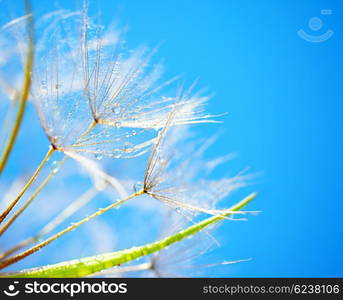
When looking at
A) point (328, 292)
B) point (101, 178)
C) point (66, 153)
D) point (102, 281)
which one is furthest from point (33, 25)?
point (328, 292)

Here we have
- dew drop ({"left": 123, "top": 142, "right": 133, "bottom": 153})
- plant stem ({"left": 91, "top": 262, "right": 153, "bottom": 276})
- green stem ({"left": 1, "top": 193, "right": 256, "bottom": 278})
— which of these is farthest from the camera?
plant stem ({"left": 91, "top": 262, "right": 153, "bottom": 276})

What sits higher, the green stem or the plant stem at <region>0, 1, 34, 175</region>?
the plant stem at <region>0, 1, 34, 175</region>

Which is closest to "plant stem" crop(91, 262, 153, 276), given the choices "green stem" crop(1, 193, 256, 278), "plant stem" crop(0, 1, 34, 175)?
"green stem" crop(1, 193, 256, 278)

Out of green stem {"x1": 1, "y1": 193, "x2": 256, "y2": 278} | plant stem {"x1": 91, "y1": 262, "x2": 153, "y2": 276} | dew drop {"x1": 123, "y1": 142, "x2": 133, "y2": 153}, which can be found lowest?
green stem {"x1": 1, "y1": 193, "x2": 256, "y2": 278}

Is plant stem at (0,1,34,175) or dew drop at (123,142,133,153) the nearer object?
plant stem at (0,1,34,175)

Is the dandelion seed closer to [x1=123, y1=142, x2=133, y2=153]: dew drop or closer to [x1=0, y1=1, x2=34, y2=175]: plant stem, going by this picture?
[x1=123, y1=142, x2=133, y2=153]: dew drop

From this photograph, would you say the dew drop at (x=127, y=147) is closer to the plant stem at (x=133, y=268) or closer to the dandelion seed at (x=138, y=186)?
the dandelion seed at (x=138, y=186)

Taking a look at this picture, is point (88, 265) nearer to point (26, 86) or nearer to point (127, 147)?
point (127, 147)

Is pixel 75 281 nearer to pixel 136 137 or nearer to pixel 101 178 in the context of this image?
pixel 136 137

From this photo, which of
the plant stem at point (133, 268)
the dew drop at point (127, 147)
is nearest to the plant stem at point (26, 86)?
the dew drop at point (127, 147)

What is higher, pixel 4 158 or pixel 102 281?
pixel 4 158

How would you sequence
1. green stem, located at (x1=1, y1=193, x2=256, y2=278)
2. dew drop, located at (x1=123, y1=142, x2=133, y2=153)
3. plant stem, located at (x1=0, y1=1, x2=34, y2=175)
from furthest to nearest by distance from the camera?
dew drop, located at (x1=123, y1=142, x2=133, y2=153) < green stem, located at (x1=1, y1=193, x2=256, y2=278) < plant stem, located at (x1=0, y1=1, x2=34, y2=175)
